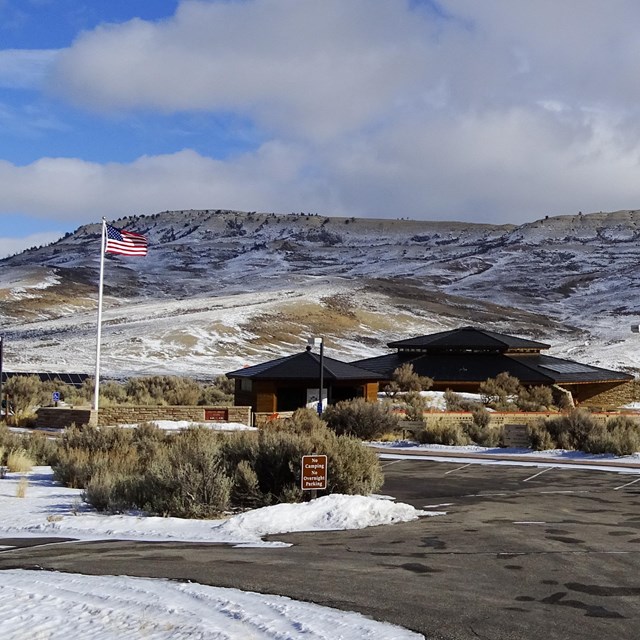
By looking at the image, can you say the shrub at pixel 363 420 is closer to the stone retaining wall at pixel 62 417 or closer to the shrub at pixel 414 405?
the shrub at pixel 414 405

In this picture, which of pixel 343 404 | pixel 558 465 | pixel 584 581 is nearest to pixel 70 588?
pixel 584 581

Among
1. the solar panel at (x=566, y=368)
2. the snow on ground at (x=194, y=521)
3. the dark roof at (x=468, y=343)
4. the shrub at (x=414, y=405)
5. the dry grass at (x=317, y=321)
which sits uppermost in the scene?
the dry grass at (x=317, y=321)

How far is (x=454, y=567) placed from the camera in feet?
32.4

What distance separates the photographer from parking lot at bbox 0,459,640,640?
7734mm

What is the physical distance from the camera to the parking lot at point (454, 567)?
25.4 feet

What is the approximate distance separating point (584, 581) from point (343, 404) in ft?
79.7

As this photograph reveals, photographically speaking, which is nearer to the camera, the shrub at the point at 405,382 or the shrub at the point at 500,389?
the shrub at the point at 500,389

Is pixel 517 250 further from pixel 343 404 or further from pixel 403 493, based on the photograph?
pixel 403 493

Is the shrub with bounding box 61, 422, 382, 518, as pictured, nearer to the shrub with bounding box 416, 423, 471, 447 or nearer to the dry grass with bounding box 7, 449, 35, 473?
the dry grass with bounding box 7, 449, 35, 473

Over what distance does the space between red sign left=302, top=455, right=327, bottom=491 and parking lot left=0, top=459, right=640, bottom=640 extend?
170cm

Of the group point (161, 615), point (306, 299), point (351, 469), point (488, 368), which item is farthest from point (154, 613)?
point (306, 299)

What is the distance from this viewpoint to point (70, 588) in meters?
8.24

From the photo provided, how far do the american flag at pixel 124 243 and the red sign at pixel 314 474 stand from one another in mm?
16257

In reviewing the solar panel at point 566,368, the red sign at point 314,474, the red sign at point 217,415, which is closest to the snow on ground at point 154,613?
the red sign at point 314,474
